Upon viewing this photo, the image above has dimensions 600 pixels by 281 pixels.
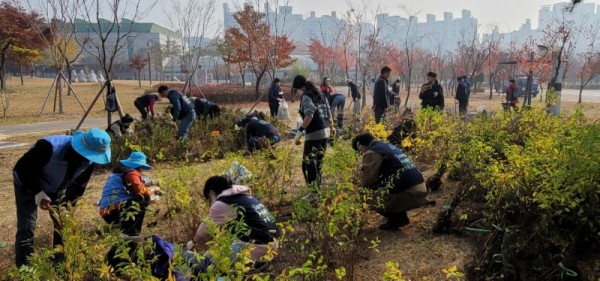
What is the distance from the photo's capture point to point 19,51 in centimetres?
2155

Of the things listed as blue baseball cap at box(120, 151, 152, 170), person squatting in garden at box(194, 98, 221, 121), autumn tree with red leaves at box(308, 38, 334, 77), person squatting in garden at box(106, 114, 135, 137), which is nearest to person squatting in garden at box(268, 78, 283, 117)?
person squatting in garden at box(194, 98, 221, 121)

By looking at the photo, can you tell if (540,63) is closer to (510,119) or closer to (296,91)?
(510,119)

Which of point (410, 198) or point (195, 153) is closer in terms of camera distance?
point (410, 198)

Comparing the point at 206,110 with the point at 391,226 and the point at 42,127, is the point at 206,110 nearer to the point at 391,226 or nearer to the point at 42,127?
the point at 391,226

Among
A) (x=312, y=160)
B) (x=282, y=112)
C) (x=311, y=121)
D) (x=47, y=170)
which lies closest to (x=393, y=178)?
(x=312, y=160)

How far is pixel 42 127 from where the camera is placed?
11.7 m

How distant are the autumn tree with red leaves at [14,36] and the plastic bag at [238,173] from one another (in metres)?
20.2

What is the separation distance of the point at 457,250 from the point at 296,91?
2317 mm

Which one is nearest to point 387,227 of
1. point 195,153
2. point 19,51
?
point 195,153

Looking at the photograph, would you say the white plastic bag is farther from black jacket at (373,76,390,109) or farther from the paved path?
the paved path

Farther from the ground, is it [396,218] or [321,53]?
[321,53]

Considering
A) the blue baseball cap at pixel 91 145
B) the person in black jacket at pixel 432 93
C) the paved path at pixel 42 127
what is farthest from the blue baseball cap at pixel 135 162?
the paved path at pixel 42 127

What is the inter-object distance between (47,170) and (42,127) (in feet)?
33.3

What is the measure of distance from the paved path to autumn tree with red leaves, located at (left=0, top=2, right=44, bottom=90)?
10.1 m
